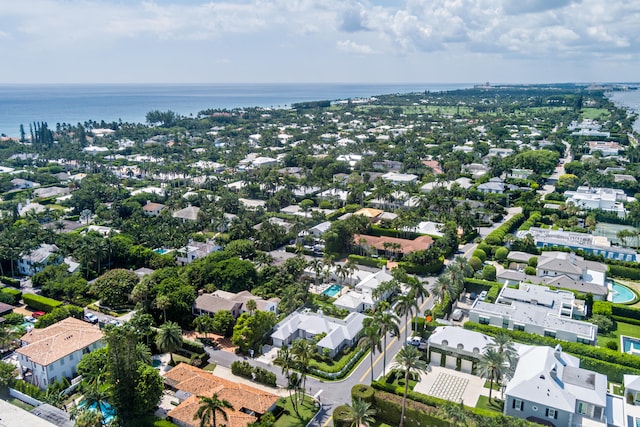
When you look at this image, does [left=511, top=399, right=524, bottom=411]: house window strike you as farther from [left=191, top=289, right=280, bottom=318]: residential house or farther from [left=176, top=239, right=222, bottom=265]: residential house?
[left=176, top=239, right=222, bottom=265]: residential house

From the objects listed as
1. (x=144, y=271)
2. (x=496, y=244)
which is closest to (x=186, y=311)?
(x=144, y=271)

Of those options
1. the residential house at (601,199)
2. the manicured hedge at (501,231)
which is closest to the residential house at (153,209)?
the manicured hedge at (501,231)

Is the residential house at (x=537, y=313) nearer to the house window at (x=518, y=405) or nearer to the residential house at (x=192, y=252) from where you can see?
the house window at (x=518, y=405)

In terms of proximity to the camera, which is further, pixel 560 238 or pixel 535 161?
pixel 535 161

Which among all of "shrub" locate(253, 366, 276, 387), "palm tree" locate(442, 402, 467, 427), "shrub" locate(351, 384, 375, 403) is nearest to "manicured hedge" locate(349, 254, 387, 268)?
"shrub" locate(253, 366, 276, 387)

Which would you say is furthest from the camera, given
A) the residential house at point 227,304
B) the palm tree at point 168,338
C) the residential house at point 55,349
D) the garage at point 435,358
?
the residential house at point 227,304

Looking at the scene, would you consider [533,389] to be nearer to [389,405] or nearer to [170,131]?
[389,405]
